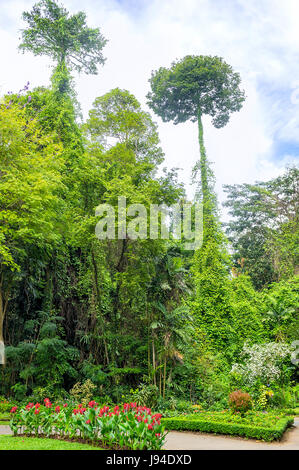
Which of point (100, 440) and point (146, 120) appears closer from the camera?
point (100, 440)

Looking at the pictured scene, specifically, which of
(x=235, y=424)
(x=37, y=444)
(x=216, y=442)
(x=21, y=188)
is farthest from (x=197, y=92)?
(x=37, y=444)

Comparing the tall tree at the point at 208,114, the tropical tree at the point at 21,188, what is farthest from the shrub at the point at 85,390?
the tall tree at the point at 208,114

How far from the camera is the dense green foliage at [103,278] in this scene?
10.6 meters

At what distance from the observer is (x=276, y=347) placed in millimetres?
12242

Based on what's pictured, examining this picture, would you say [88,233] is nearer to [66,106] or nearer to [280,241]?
[66,106]

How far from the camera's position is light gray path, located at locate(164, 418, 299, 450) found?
21.6ft

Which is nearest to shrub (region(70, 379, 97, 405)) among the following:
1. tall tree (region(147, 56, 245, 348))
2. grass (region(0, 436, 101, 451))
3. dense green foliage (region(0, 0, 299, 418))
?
dense green foliage (region(0, 0, 299, 418))

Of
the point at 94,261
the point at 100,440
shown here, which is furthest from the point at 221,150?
the point at 100,440

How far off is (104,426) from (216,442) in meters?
3.13

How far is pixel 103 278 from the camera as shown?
13492 mm

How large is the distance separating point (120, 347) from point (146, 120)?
Result: 10346 millimetres

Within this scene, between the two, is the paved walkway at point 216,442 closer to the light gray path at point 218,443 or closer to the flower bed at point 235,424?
the light gray path at point 218,443

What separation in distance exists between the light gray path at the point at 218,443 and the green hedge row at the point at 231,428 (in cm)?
12

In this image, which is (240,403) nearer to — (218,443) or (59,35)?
(218,443)
